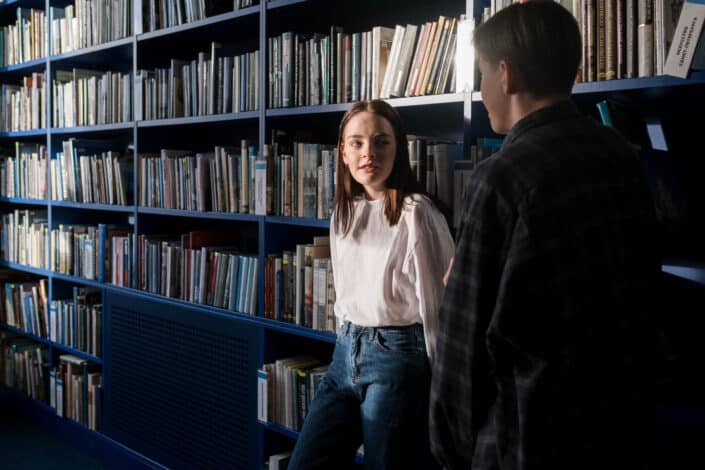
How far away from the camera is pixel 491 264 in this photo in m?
1.00

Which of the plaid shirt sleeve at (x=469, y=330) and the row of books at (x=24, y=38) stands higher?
the row of books at (x=24, y=38)

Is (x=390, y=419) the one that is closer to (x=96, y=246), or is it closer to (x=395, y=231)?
(x=395, y=231)

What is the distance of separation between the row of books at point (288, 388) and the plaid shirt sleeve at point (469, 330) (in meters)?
1.40

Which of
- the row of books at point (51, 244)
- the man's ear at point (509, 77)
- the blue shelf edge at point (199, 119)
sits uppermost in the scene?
the blue shelf edge at point (199, 119)

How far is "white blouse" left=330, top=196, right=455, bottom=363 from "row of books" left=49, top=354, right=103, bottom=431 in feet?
7.21

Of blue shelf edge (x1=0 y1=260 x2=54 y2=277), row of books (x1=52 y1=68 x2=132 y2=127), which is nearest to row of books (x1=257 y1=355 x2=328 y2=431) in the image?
row of books (x1=52 y1=68 x2=132 y2=127)

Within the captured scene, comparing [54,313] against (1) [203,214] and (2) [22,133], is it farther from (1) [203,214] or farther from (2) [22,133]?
(1) [203,214]

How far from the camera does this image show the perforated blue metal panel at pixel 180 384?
2.75 m

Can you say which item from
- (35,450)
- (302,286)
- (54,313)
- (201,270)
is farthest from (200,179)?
(35,450)

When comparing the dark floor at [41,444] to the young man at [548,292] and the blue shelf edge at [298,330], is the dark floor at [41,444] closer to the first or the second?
the blue shelf edge at [298,330]

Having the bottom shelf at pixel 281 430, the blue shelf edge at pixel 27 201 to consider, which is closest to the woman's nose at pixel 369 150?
the bottom shelf at pixel 281 430

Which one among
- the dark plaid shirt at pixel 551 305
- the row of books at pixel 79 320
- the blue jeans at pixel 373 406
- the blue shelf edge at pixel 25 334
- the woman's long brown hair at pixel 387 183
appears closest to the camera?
the dark plaid shirt at pixel 551 305

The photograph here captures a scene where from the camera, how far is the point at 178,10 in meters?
2.94

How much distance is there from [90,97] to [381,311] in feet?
7.95
